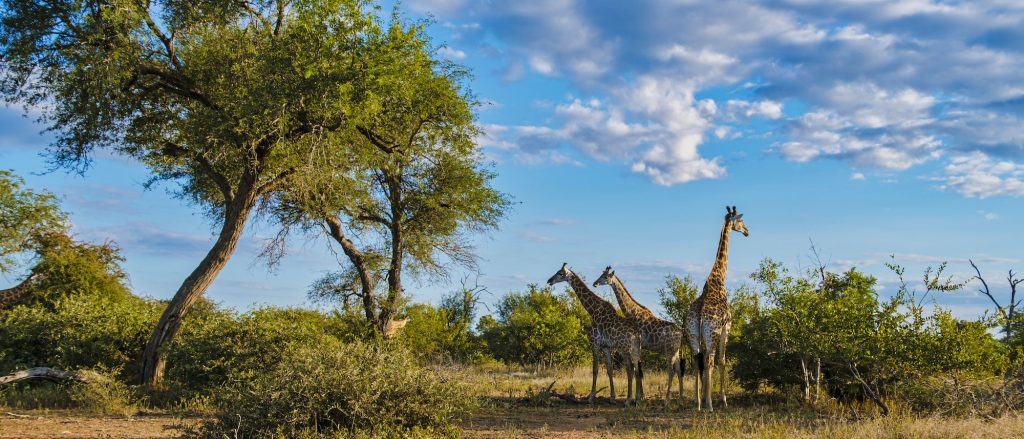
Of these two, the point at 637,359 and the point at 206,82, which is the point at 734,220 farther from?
the point at 206,82

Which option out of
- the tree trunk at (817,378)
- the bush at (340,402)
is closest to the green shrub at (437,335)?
the tree trunk at (817,378)

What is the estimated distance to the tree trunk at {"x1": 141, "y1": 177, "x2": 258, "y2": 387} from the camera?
18672 mm

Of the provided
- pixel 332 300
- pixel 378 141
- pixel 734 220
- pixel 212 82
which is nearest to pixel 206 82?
pixel 212 82

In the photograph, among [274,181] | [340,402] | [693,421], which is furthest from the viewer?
[274,181]

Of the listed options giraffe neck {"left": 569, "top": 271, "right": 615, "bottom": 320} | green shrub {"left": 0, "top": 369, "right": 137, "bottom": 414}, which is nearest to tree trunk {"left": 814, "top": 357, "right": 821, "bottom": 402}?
giraffe neck {"left": 569, "top": 271, "right": 615, "bottom": 320}

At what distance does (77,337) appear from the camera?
19.0 meters

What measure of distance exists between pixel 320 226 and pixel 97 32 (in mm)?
7859

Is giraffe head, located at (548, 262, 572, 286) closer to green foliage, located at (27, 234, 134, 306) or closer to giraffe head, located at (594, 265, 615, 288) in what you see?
giraffe head, located at (594, 265, 615, 288)

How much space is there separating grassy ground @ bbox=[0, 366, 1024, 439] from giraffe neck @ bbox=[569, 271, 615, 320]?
2.08 m

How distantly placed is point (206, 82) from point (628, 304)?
12040 millimetres

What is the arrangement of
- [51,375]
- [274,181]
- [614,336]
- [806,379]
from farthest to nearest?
1. [274,181]
2. [51,375]
3. [614,336]
4. [806,379]

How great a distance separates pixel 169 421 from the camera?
14.2m

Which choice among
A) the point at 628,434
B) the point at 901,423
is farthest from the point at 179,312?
the point at 901,423

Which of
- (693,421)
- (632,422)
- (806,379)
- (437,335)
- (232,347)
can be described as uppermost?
(437,335)
